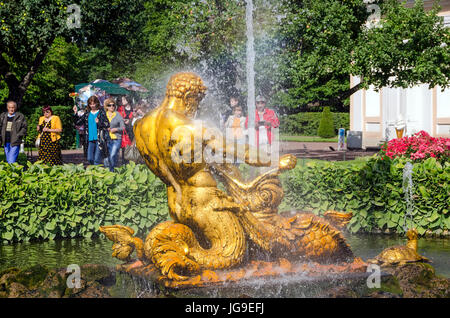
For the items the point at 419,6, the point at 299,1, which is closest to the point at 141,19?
Answer: the point at 299,1

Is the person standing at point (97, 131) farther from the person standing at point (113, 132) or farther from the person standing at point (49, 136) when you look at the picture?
the person standing at point (49, 136)

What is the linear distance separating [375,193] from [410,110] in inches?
844

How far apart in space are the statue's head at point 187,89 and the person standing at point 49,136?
284 inches

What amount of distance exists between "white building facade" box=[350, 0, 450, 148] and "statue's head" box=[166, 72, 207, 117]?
21.5 metres

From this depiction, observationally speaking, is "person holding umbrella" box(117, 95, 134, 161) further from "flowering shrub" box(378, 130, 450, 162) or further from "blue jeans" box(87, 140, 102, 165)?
"flowering shrub" box(378, 130, 450, 162)

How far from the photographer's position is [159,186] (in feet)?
24.9

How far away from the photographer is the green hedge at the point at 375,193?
7180 millimetres

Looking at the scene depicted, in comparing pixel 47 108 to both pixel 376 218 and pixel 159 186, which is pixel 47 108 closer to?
pixel 159 186

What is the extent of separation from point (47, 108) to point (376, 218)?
6.97 metres

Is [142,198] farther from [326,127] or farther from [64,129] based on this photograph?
[326,127]

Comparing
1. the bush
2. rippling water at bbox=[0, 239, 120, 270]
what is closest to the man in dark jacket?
rippling water at bbox=[0, 239, 120, 270]

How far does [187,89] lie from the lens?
4691 millimetres

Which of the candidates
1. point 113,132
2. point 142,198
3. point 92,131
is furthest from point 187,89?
point 92,131

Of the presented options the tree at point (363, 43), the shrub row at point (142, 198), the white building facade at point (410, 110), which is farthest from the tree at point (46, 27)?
the white building facade at point (410, 110)
